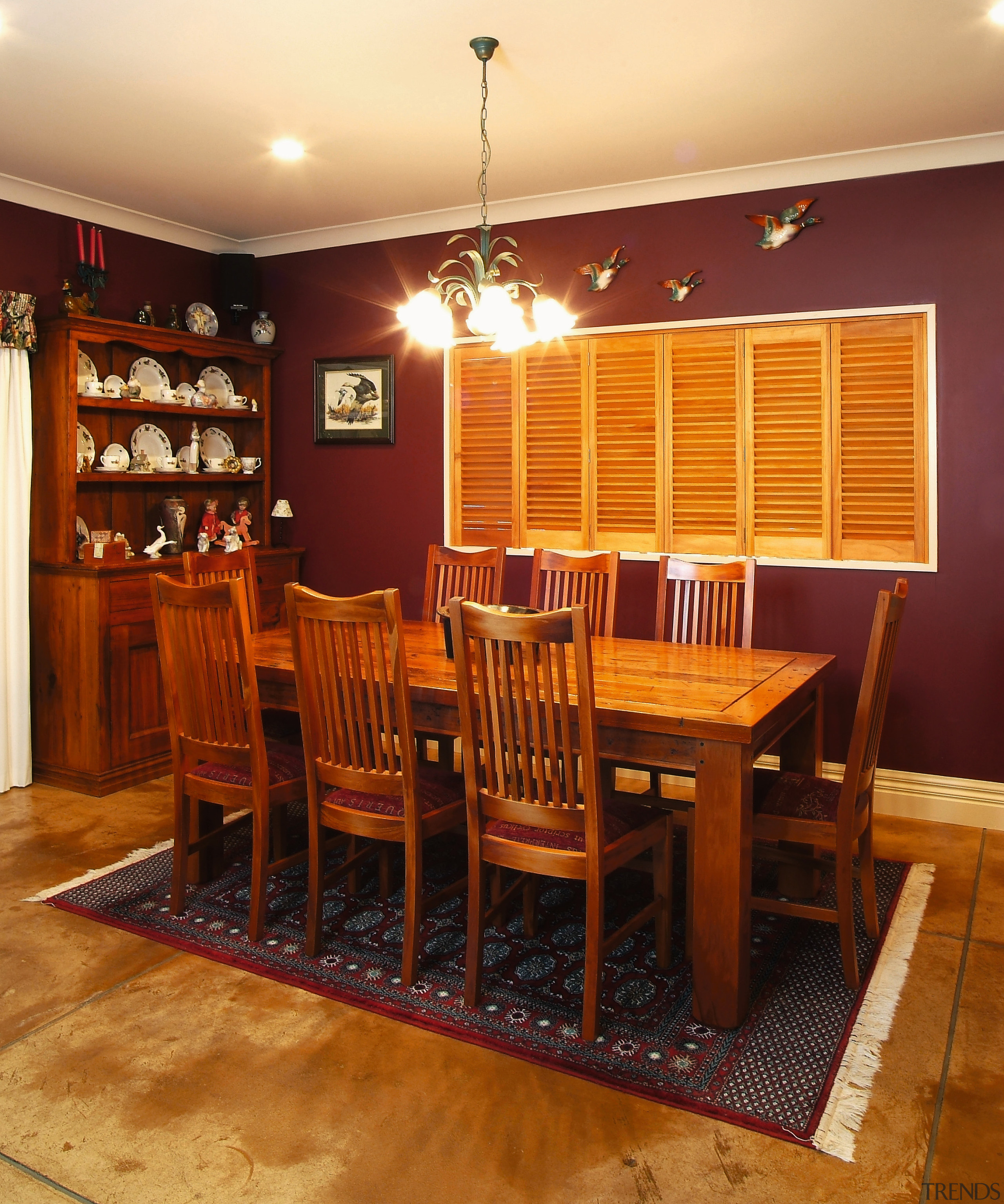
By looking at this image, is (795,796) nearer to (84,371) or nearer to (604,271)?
(604,271)

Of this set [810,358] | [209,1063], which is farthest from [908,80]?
[209,1063]

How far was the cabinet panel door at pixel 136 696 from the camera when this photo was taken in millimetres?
4242

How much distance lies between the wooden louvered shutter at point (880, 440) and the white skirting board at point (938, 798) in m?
0.91

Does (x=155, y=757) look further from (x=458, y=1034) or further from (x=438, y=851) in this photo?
(x=458, y=1034)

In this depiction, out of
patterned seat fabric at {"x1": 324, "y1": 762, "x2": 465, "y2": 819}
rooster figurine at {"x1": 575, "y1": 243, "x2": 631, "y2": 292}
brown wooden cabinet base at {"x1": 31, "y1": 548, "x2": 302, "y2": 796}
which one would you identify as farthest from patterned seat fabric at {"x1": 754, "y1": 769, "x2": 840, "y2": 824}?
brown wooden cabinet base at {"x1": 31, "y1": 548, "x2": 302, "y2": 796}

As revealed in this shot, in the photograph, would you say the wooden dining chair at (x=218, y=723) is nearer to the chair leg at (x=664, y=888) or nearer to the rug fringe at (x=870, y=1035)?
the chair leg at (x=664, y=888)

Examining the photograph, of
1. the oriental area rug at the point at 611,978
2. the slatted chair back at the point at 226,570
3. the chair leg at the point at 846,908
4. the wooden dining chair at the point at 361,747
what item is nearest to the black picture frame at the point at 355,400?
the slatted chair back at the point at 226,570

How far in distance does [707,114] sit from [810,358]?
110 centimetres

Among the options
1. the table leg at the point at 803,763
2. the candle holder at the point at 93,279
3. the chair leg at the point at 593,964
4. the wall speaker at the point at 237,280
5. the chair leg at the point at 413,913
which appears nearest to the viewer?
the chair leg at the point at 593,964

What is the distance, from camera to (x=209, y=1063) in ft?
7.28

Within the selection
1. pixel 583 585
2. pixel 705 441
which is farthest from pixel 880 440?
pixel 583 585

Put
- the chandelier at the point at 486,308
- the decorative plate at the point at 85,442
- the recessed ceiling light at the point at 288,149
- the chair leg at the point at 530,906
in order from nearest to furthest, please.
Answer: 1. the chair leg at the point at 530,906
2. the chandelier at the point at 486,308
3. the recessed ceiling light at the point at 288,149
4. the decorative plate at the point at 85,442

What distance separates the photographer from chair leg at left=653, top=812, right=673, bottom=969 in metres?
2.59

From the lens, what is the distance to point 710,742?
231 centimetres
